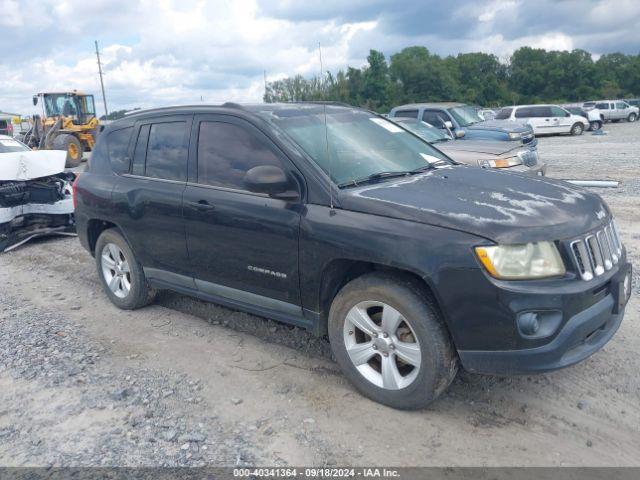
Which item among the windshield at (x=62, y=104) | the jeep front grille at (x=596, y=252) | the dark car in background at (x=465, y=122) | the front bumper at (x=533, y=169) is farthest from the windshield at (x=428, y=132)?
the windshield at (x=62, y=104)

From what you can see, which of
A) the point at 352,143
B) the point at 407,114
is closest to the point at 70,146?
the point at 407,114

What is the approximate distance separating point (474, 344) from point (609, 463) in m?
0.91

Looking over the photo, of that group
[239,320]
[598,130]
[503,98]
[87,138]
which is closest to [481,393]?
[239,320]

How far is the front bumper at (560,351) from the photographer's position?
315 cm

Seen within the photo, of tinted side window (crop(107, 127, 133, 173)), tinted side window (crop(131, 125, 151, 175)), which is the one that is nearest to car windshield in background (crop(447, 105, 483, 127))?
tinted side window (crop(107, 127, 133, 173))

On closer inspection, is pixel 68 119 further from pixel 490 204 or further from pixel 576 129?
pixel 576 129

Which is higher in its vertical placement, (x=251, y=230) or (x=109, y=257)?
(x=251, y=230)

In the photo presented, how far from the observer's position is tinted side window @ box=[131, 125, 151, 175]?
5.18m

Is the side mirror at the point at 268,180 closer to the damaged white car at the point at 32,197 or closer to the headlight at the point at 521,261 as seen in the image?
the headlight at the point at 521,261

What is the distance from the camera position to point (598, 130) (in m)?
31.6

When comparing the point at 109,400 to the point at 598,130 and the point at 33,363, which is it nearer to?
the point at 33,363

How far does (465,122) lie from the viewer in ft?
49.3

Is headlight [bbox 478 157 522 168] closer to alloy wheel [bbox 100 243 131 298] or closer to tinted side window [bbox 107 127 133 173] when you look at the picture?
tinted side window [bbox 107 127 133 173]

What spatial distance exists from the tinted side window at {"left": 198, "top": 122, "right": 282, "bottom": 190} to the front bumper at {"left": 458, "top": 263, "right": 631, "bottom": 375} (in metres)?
1.89
